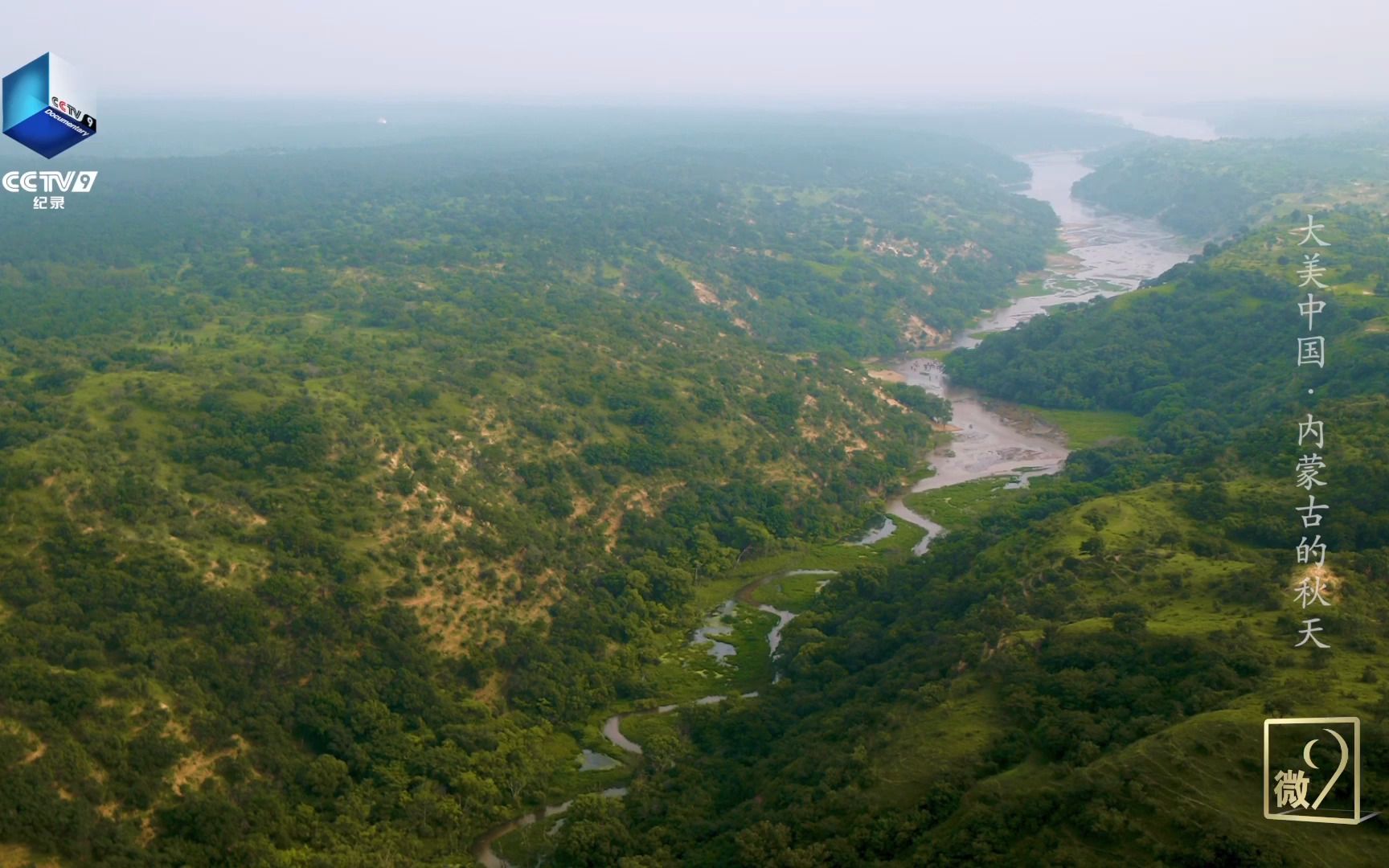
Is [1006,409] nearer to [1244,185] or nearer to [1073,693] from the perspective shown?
[1073,693]

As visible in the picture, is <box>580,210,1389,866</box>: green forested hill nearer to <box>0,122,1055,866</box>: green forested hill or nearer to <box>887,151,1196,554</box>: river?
<box>0,122,1055,866</box>: green forested hill

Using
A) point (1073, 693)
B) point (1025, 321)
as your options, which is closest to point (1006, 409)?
point (1025, 321)

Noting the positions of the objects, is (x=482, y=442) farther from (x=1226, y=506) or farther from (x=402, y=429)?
(x=1226, y=506)

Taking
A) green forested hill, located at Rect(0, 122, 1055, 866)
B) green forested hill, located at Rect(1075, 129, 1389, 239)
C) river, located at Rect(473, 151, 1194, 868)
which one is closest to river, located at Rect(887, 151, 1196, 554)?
river, located at Rect(473, 151, 1194, 868)

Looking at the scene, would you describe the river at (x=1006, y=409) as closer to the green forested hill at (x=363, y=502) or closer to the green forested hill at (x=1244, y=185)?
the green forested hill at (x=363, y=502)

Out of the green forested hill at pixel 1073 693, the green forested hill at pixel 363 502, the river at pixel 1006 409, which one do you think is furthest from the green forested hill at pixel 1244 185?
the green forested hill at pixel 1073 693

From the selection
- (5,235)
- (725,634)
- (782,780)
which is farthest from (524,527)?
(5,235)
